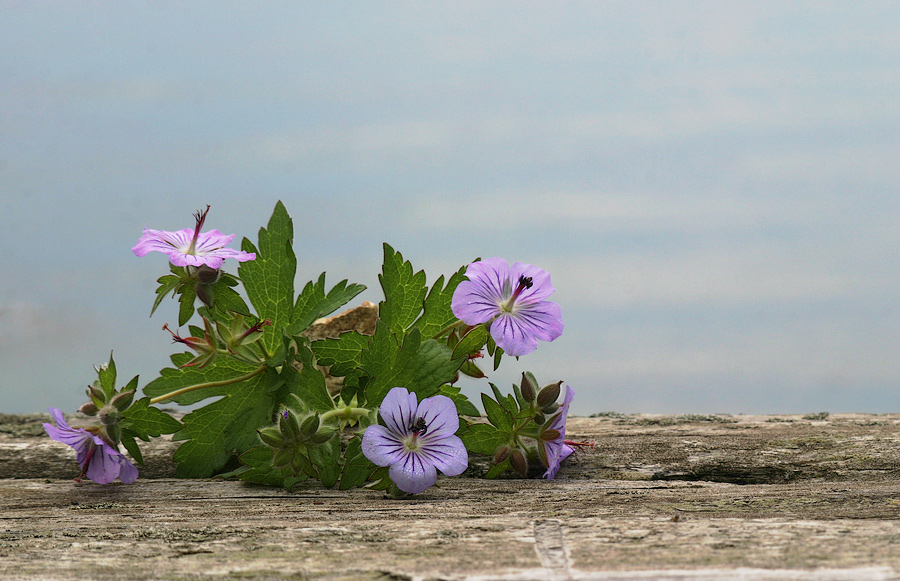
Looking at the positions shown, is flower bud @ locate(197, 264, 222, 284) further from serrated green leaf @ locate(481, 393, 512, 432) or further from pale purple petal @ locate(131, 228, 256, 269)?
serrated green leaf @ locate(481, 393, 512, 432)

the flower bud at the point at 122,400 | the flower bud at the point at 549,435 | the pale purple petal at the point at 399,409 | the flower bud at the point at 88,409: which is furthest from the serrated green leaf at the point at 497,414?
the flower bud at the point at 88,409

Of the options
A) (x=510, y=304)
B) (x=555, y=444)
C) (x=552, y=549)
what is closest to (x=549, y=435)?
(x=555, y=444)

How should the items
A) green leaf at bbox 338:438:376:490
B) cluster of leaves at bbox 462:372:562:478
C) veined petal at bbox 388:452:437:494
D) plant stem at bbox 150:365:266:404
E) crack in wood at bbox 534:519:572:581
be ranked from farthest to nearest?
plant stem at bbox 150:365:266:404
cluster of leaves at bbox 462:372:562:478
green leaf at bbox 338:438:376:490
veined petal at bbox 388:452:437:494
crack in wood at bbox 534:519:572:581

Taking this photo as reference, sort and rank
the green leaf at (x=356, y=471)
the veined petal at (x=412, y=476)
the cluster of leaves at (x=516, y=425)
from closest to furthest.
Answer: the veined petal at (x=412, y=476) → the green leaf at (x=356, y=471) → the cluster of leaves at (x=516, y=425)

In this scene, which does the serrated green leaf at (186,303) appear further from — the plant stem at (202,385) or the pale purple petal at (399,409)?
Answer: the pale purple petal at (399,409)

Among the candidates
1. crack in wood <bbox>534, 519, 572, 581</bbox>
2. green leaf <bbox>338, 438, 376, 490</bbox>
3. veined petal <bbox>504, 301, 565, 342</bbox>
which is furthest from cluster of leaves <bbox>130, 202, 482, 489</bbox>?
crack in wood <bbox>534, 519, 572, 581</bbox>

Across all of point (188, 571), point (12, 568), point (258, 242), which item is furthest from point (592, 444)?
point (12, 568)

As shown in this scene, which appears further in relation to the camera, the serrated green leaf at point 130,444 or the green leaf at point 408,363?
the serrated green leaf at point 130,444

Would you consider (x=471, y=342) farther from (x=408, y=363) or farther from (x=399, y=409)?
(x=399, y=409)
